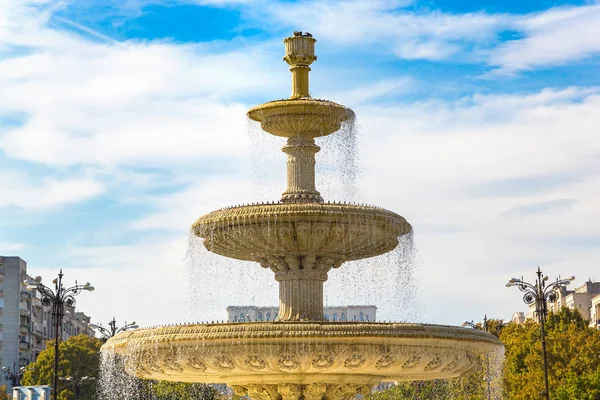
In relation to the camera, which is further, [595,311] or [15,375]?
[595,311]

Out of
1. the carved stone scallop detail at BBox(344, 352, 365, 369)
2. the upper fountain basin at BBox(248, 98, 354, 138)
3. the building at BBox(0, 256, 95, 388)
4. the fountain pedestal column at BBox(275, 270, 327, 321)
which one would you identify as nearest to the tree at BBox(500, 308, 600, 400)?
the upper fountain basin at BBox(248, 98, 354, 138)

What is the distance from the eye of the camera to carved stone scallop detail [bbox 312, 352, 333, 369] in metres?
16.1

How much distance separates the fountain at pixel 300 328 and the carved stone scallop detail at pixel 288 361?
14 millimetres

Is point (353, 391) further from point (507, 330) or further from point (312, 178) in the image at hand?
point (507, 330)

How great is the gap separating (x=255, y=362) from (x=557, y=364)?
43749 millimetres

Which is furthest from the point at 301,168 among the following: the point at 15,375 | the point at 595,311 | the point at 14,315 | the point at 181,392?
the point at 595,311

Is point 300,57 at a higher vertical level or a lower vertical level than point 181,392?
higher

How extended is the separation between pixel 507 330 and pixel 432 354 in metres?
53.7

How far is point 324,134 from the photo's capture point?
2058cm

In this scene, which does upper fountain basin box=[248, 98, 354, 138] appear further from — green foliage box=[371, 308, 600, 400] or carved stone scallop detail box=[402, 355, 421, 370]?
green foliage box=[371, 308, 600, 400]

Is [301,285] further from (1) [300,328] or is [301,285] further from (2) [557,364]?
(2) [557,364]

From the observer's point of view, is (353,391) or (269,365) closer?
(269,365)

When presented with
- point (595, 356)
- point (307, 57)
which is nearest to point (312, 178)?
point (307, 57)

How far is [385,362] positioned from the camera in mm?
16656
